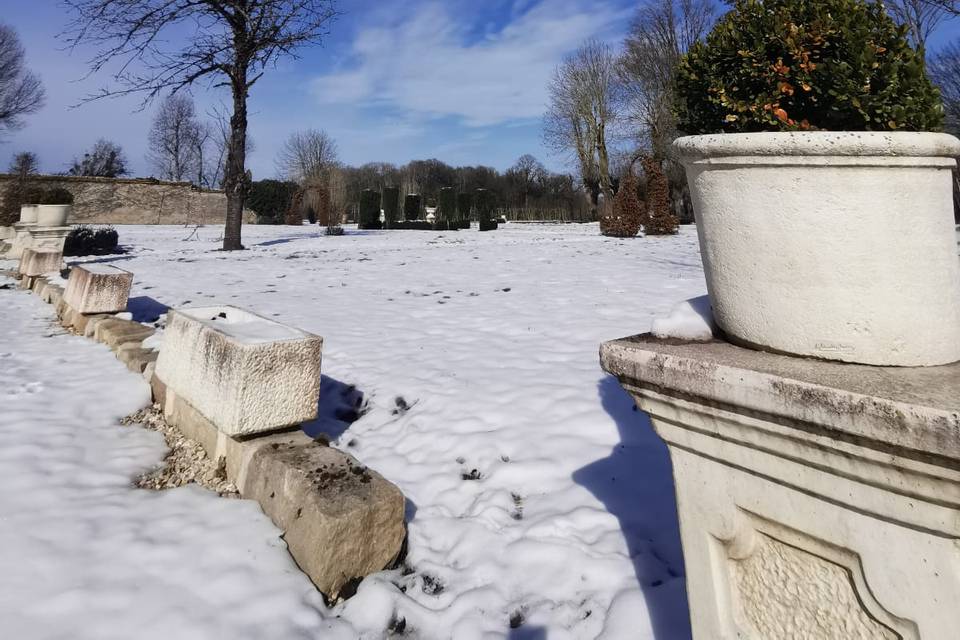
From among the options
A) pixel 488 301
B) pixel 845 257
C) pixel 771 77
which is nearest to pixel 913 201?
pixel 845 257

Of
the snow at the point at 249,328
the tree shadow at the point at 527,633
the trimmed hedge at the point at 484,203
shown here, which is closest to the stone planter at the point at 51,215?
the snow at the point at 249,328

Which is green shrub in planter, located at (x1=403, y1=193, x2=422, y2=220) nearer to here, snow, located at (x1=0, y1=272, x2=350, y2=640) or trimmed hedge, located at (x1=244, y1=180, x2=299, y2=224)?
trimmed hedge, located at (x1=244, y1=180, x2=299, y2=224)

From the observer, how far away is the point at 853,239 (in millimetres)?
949

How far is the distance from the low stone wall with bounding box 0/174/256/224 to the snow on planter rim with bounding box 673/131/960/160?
27.5 meters

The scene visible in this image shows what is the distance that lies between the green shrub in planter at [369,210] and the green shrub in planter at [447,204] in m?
2.86

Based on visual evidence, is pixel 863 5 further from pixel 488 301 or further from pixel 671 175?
pixel 671 175

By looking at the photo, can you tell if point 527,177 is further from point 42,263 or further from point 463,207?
point 42,263

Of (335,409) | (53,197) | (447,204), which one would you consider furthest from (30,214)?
(447,204)

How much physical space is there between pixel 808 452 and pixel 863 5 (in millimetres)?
948

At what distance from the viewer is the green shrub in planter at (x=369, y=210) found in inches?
933

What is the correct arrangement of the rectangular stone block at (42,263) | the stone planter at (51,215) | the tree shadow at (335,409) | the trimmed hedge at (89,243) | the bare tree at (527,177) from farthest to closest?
the bare tree at (527,177)
the trimmed hedge at (89,243)
the stone planter at (51,215)
the rectangular stone block at (42,263)
the tree shadow at (335,409)

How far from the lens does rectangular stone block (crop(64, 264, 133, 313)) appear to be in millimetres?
4527

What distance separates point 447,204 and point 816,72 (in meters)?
23.9

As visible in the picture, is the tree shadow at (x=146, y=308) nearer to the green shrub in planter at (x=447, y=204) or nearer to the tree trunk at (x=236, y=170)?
the tree trunk at (x=236, y=170)
